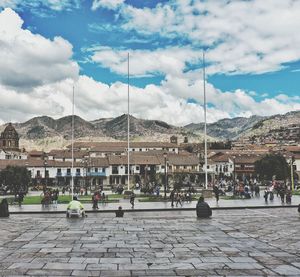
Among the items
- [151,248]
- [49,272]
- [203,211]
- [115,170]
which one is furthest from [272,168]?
[49,272]

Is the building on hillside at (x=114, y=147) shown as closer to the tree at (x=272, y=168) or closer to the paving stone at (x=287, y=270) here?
the tree at (x=272, y=168)

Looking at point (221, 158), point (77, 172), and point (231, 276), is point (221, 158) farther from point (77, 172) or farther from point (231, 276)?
point (231, 276)

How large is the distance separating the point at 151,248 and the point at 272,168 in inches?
2916

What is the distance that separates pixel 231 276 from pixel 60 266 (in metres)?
4.22

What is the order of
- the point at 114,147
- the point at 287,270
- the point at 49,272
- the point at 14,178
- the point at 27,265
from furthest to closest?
the point at 114,147
the point at 14,178
the point at 27,265
the point at 287,270
the point at 49,272

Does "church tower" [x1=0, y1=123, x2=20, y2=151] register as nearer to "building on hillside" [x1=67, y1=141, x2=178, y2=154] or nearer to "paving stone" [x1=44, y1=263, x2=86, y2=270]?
"building on hillside" [x1=67, y1=141, x2=178, y2=154]

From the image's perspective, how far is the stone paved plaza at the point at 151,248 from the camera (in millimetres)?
10516

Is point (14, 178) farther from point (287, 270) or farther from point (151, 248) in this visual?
point (287, 270)

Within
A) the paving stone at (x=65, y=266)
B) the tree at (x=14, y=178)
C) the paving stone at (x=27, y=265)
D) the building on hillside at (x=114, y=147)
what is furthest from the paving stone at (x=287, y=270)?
the building on hillside at (x=114, y=147)

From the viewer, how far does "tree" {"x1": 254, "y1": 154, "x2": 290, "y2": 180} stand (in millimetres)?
82938

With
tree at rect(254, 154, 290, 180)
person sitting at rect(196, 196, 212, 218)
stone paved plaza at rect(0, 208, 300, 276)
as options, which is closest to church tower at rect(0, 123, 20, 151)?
tree at rect(254, 154, 290, 180)

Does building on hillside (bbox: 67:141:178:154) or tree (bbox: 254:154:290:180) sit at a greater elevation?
building on hillside (bbox: 67:141:178:154)

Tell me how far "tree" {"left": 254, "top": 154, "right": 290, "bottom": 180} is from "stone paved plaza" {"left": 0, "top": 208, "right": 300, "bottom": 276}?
64566 millimetres

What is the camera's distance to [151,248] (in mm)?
13641
